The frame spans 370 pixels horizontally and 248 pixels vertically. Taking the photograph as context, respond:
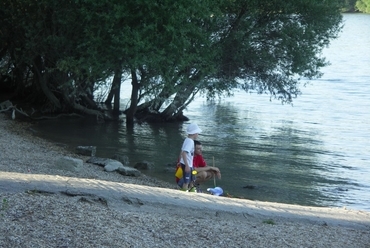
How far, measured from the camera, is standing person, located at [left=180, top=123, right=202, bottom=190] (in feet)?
43.6

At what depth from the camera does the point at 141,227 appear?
8.76 m

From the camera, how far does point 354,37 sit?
79.8m

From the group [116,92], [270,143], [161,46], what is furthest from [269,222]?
[116,92]

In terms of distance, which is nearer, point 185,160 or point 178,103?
point 185,160

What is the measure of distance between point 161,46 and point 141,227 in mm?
14433

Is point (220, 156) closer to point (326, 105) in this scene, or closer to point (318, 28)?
point (318, 28)

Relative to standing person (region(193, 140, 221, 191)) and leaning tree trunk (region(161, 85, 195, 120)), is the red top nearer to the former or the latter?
standing person (region(193, 140, 221, 191))

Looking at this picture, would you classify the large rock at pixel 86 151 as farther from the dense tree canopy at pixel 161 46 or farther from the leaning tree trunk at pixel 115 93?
the leaning tree trunk at pixel 115 93

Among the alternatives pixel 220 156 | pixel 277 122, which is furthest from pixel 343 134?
pixel 220 156

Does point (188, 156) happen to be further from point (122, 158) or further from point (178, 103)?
point (178, 103)

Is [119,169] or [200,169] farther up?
[200,169]

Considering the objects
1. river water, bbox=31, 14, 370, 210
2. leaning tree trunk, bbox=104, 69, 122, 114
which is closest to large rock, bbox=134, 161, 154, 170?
river water, bbox=31, 14, 370, 210

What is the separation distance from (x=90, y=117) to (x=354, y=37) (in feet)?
187

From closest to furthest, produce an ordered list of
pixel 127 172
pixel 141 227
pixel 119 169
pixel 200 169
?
pixel 141 227 < pixel 200 169 < pixel 127 172 < pixel 119 169
